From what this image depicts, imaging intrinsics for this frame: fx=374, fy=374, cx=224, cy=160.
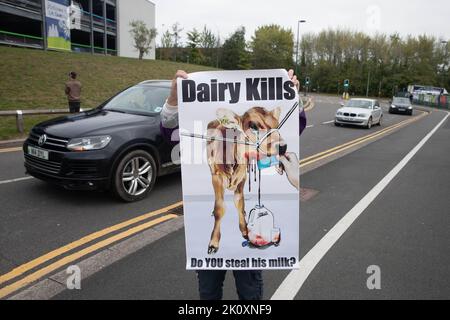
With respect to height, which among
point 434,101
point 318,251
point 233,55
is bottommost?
point 318,251

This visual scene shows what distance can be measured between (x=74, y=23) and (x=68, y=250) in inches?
1678

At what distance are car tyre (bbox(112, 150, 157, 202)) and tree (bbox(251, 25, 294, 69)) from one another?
74.6m

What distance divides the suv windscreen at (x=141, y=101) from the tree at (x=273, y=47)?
73.5 m

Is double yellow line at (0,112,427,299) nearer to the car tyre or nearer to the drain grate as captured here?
the drain grate


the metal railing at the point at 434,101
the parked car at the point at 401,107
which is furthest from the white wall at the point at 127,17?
the metal railing at the point at 434,101

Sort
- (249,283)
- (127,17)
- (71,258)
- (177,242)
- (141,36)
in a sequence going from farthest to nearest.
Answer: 1. (127,17)
2. (141,36)
3. (177,242)
4. (71,258)
5. (249,283)

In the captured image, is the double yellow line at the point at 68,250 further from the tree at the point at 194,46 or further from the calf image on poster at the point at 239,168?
the tree at the point at 194,46

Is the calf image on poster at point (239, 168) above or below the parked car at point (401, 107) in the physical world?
below

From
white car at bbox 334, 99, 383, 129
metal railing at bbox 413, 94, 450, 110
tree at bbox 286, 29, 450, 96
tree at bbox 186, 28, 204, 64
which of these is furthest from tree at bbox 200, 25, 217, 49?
white car at bbox 334, 99, 383, 129

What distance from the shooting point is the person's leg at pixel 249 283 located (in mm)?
2332

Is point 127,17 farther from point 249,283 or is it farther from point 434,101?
point 249,283

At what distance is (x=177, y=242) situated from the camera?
3916mm

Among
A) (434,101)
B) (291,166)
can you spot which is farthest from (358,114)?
(434,101)

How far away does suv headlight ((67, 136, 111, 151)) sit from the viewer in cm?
471
